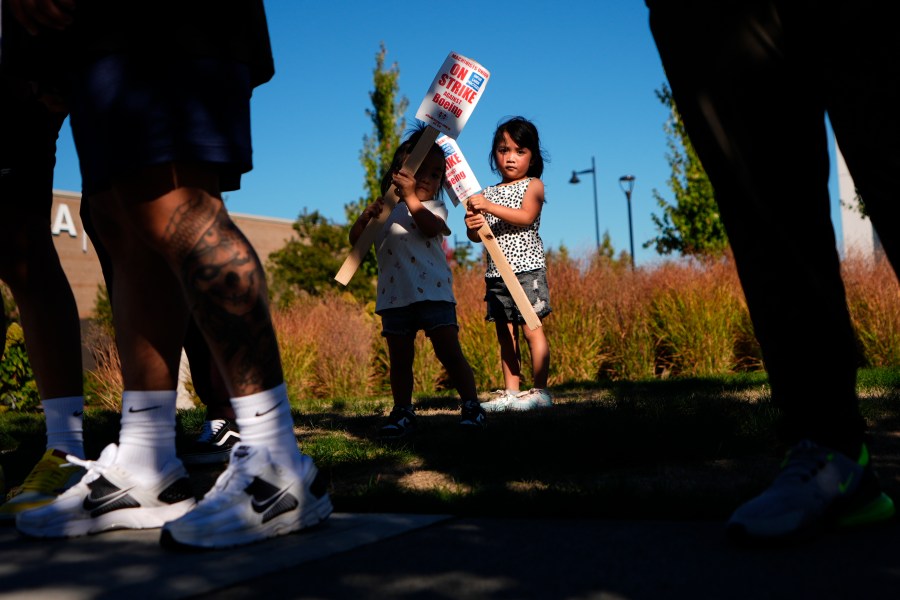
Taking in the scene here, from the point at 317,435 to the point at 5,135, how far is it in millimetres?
1910

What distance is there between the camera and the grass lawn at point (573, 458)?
2.17 meters

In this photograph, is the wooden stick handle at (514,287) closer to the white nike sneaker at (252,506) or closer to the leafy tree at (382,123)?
the white nike sneaker at (252,506)

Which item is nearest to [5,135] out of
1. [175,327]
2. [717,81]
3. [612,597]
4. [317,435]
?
[175,327]

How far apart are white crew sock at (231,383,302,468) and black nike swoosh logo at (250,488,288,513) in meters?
0.07

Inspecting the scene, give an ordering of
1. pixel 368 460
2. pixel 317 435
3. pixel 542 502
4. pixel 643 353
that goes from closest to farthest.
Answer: pixel 542 502
pixel 368 460
pixel 317 435
pixel 643 353

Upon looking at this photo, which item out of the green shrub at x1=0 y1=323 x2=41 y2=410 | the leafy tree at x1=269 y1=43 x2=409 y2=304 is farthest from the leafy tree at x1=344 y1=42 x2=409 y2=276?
the green shrub at x1=0 y1=323 x2=41 y2=410

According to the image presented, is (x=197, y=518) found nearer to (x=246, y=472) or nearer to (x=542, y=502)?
(x=246, y=472)

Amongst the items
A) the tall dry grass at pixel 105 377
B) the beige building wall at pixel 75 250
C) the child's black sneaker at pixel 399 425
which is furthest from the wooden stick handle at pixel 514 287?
the beige building wall at pixel 75 250

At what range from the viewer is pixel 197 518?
5.97 ft

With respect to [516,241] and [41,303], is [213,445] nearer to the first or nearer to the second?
[41,303]

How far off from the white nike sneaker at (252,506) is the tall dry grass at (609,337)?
6406 millimetres

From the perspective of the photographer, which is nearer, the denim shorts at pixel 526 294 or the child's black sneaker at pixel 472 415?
the child's black sneaker at pixel 472 415

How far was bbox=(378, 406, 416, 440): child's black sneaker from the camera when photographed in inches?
153

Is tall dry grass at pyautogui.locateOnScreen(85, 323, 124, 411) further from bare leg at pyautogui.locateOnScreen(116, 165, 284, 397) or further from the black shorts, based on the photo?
bare leg at pyautogui.locateOnScreen(116, 165, 284, 397)
